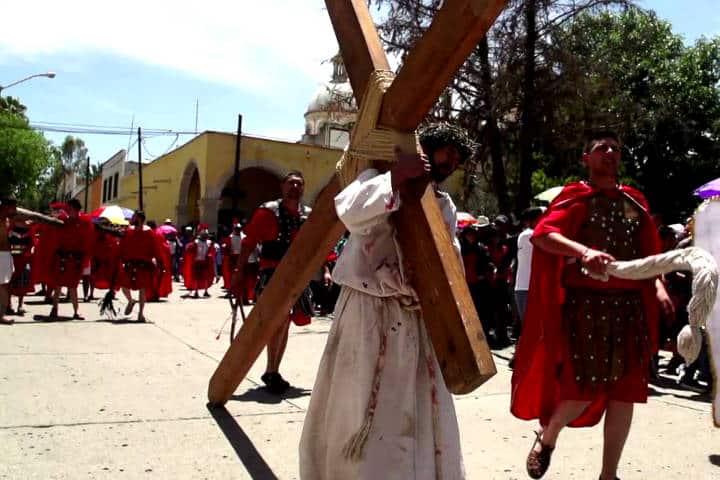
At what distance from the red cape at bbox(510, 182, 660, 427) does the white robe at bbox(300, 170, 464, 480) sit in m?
0.87

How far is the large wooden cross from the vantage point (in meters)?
2.60

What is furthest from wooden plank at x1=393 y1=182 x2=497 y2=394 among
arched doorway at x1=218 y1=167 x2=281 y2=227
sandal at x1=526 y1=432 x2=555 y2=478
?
arched doorway at x1=218 y1=167 x2=281 y2=227

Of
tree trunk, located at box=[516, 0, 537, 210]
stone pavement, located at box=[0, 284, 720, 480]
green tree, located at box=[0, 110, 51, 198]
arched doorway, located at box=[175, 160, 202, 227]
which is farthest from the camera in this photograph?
green tree, located at box=[0, 110, 51, 198]

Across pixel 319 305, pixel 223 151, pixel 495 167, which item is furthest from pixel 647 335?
pixel 223 151

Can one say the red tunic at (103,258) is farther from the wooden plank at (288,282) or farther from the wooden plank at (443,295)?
the wooden plank at (443,295)

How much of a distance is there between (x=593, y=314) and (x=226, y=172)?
27540mm

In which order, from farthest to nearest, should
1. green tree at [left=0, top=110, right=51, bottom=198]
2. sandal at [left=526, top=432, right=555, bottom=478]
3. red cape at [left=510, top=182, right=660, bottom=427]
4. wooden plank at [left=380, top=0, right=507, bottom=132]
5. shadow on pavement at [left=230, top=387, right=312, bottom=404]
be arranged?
green tree at [left=0, top=110, right=51, bottom=198], shadow on pavement at [left=230, top=387, right=312, bottom=404], red cape at [left=510, top=182, right=660, bottom=427], sandal at [left=526, top=432, right=555, bottom=478], wooden plank at [left=380, top=0, right=507, bottom=132]

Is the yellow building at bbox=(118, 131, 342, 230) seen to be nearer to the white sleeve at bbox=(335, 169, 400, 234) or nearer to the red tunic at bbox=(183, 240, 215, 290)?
the red tunic at bbox=(183, 240, 215, 290)

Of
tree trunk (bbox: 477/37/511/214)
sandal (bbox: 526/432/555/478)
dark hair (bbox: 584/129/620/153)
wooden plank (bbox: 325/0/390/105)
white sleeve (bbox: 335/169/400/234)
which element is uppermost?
tree trunk (bbox: 477/37/511/214)

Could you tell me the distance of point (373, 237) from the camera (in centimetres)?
320

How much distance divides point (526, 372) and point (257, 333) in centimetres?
150

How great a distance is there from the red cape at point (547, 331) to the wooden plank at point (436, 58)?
3.96ft

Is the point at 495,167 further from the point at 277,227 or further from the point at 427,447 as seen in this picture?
the point at 427,447

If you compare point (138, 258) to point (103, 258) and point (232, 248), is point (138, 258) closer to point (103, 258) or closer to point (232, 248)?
point (103, 258)
